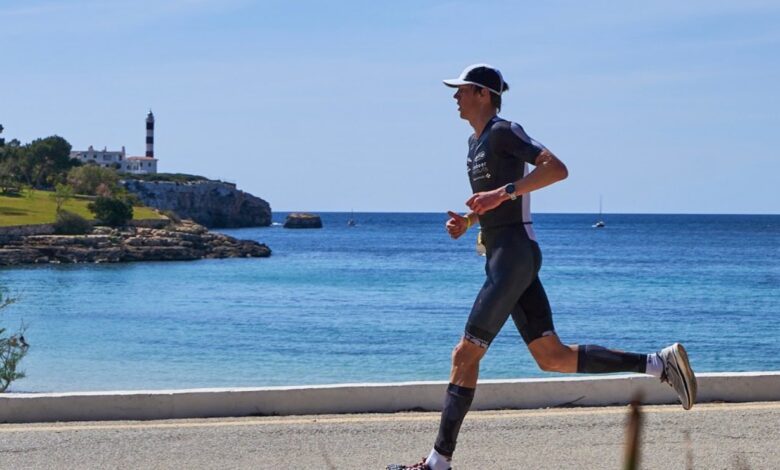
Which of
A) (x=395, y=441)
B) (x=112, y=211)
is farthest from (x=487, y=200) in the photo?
(x=112, y=211)

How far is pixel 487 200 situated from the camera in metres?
5.52

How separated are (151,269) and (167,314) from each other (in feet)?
119

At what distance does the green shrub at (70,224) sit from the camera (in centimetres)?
9375

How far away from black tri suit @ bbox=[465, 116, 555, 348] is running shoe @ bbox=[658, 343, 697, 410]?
0.60m

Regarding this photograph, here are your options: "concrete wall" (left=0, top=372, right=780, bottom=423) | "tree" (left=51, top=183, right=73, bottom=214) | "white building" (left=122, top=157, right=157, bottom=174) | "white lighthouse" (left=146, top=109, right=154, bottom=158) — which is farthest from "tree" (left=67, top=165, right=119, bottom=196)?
"concrete wall" (left=0, top=372, right=780, bottom=423)

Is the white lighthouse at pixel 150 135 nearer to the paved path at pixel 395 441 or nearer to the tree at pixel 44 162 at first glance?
the tree at pixel 44 162

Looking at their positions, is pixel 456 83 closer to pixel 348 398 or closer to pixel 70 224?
pixel 348 398

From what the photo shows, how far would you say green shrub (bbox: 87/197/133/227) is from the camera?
101 metres

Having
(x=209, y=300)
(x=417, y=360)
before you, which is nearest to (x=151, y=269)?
(x=209, y=300)

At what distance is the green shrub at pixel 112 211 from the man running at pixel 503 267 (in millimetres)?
97888

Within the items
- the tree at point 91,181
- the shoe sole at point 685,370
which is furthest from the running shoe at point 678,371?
the tree at point 91,181

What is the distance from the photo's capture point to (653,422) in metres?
7.31

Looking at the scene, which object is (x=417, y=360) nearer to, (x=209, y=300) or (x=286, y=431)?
(x=286, y=431)

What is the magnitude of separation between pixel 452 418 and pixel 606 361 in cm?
84
